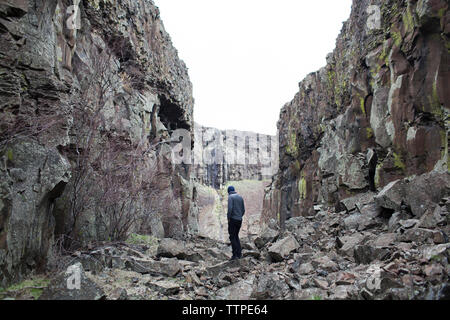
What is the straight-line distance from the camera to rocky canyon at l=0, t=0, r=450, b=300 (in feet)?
12.8

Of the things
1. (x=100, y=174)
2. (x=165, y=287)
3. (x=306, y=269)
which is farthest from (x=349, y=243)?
(x=100, y=174)

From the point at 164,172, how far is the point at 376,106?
10316mm

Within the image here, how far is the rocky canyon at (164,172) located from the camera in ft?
12.8

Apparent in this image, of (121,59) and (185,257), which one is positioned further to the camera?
(121,59)

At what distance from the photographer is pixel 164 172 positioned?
1503 centimetres

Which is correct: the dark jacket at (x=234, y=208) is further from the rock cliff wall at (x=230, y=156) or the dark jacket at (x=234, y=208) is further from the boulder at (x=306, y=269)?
the rock cliff wall at (x=230, y=156)

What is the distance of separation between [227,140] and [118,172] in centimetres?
7605

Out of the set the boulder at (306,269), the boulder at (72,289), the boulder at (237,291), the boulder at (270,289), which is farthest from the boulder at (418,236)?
the boulder at (72,289)

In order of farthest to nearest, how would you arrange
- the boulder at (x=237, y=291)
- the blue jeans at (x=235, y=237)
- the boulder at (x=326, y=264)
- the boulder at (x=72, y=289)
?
the blue jeans at (x=235, y=237) → the boulder at (x=326, y=264) → the boulder at (x=237, y=291) → the boulder at (x=72, y=289)

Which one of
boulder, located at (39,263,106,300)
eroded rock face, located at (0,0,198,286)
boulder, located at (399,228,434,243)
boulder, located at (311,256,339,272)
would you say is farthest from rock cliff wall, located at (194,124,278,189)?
boulder, located at (39,263,106,300)

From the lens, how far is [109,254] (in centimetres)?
588

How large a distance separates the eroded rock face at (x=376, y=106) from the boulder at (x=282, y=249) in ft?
12.8
